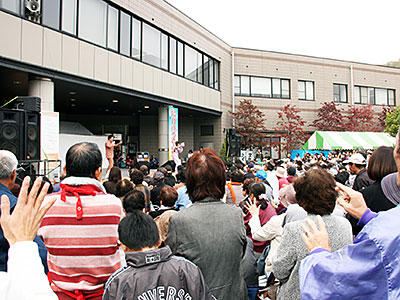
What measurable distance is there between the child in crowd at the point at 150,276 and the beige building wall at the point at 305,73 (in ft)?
78.8

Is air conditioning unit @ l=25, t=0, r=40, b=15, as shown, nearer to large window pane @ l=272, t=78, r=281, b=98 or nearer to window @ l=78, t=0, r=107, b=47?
window @ l=78, t=0, r=107, b=47

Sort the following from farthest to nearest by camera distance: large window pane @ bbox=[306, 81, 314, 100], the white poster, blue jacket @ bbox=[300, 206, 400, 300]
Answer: large window pane @ bbox=[306, 81, 314, 100] → the white poster → blue jacket @ bbox=[300, 206, 400, 300]

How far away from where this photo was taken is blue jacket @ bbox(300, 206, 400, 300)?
1.02m

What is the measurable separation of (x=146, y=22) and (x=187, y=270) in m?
16.6

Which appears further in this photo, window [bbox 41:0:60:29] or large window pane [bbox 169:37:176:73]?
large window pane [bbox 169:37:176:73]

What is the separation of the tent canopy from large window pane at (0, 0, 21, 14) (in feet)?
65.6

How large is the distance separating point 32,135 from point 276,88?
75.3ft

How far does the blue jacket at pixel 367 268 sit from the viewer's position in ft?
3.36

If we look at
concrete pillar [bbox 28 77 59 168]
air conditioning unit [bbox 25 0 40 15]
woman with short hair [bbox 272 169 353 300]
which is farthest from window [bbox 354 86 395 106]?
woman with short hair [bbox 272 169 353 300]

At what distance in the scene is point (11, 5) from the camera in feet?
31.6

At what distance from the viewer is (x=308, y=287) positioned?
124 centimetres

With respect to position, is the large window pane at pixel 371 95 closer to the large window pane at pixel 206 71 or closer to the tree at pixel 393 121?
the tree at pixel 393 121

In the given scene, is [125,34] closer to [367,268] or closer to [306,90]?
[367,268]

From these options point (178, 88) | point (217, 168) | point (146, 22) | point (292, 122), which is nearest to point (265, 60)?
point (292, 122)
